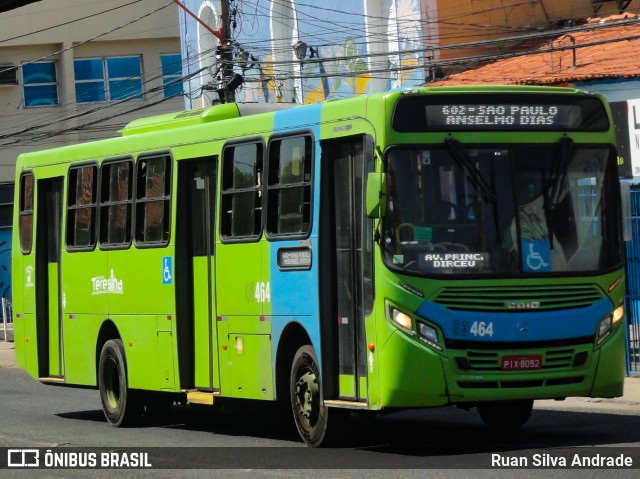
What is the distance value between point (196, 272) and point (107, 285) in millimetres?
1964

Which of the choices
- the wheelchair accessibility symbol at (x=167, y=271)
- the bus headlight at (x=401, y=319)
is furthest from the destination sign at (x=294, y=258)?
the wheelchair accessibility symbol at (x=167, y=271)

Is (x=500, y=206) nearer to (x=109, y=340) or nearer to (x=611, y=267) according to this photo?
(x=611, y=267)

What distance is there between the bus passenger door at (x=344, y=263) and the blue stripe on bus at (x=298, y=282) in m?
0.09

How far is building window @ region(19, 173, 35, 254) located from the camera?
59.8 feet

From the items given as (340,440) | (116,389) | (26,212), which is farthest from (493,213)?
(26,212)

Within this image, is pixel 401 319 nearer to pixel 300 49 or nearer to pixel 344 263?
pixel 344 263

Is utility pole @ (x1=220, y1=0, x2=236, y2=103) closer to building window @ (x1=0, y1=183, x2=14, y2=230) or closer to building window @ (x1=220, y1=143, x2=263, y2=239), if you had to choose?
building window @ (x1=220, y1=143, x2=263, y2=239)

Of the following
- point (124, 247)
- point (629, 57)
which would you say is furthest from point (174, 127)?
point (629, 57)

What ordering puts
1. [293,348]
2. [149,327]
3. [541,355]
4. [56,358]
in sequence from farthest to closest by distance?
[56,358], [149,327], [293,348], [541,355]

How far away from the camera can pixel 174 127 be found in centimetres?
1559

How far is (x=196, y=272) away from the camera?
14.7 m

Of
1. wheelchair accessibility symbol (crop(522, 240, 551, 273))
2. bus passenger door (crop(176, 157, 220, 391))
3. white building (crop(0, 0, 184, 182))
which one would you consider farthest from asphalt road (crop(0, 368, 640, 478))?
white building (crop(0, 0, 184, 182))

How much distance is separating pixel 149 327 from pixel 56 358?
266 centimetres

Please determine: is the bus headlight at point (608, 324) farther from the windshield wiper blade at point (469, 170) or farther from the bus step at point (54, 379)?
the bus step at point (54, 379)
